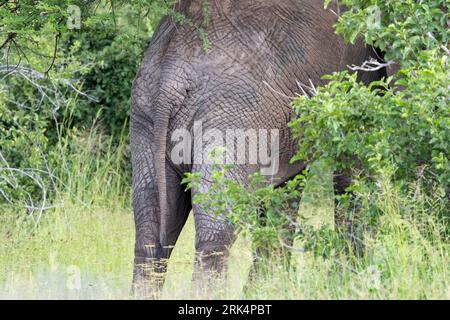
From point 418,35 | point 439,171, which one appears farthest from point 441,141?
point 418,35

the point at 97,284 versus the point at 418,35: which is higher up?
the point at 418,35

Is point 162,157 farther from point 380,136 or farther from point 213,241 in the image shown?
point 380,136

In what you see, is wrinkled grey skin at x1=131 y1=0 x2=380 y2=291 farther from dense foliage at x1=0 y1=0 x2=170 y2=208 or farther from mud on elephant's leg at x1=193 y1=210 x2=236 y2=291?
dense foliage at x1=0 y1=0 x2=170 y2=208

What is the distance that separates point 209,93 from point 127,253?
94.5 inches

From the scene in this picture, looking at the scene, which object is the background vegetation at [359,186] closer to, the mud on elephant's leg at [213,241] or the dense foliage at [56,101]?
the mud on elephant's leg at [213,241]

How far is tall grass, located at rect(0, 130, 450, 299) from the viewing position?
6074 mm

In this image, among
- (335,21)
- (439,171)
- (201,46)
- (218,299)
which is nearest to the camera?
(218,299)

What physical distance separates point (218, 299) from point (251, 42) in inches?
66.2

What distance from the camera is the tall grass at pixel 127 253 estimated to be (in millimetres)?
6074

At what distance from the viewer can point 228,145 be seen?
6.93m

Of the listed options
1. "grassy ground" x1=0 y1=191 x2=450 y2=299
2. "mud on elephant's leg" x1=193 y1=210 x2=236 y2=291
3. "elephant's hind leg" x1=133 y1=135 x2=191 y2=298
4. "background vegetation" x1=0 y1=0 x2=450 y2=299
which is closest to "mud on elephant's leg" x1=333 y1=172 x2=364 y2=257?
"background vegetation" x1=0 y1=0 x2=450 y2=299

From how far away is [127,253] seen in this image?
8992 mm

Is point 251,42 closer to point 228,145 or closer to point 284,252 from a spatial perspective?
point 228,145

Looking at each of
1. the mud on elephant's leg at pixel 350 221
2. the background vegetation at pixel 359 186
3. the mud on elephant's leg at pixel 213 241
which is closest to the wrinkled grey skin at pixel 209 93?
the mud on elephant's leg at pixel 213 241
